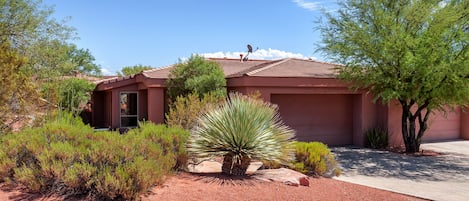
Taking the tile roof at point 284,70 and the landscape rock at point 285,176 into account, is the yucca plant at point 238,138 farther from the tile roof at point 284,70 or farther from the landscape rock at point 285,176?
the tile roof at point 284,70

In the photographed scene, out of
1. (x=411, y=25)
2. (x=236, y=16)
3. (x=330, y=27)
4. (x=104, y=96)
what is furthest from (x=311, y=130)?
(x=104, y=96)

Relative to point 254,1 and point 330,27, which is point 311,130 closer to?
point 330,27

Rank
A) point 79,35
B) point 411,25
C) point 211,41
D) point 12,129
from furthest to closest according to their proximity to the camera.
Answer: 1. point 211,41
2. point 79,35
3. point 411,25
4. point 12,129

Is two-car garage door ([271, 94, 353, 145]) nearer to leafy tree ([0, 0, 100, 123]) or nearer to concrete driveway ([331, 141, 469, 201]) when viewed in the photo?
concrete driveway ([331, 141, 469, 201])

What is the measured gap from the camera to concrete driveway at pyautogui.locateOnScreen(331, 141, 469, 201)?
32.9 ft

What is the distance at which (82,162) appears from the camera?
271 inches

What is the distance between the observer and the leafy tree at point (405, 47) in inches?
547

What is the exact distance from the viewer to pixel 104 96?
26.9 m

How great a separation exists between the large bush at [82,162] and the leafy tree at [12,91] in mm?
1603

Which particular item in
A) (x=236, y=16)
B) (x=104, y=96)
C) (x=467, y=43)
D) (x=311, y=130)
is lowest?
(x=311, y=130)

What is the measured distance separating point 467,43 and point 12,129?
14247mm

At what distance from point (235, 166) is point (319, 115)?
35.1ft

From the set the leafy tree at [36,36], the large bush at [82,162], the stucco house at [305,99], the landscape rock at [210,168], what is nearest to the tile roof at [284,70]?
the stucco house at [305,99]

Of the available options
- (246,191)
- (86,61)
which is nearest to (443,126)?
(246,191)
